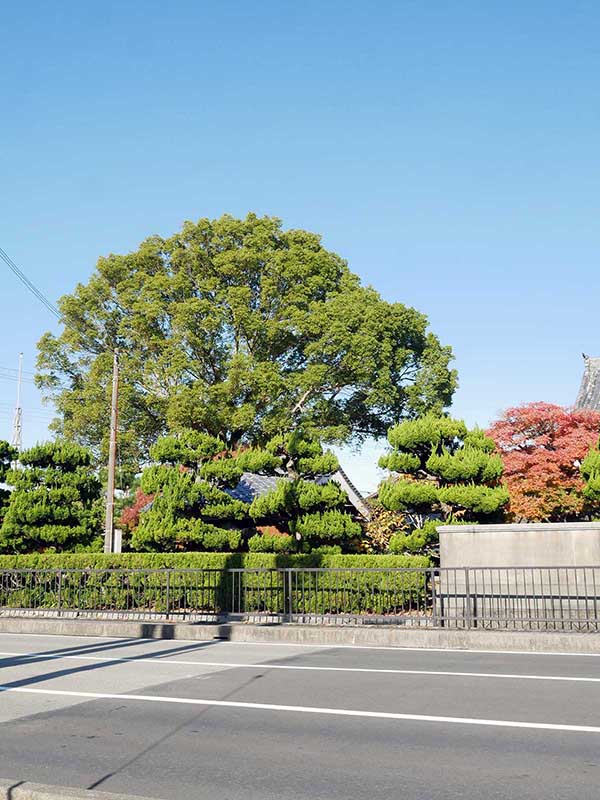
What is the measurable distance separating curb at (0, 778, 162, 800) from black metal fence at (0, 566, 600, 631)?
10738mm

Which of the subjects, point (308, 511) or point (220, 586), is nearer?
point (220, 586)

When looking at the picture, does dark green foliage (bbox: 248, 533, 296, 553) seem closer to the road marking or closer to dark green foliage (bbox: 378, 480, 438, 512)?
dark green foliage (bbox: 378, 480, 438, 512)

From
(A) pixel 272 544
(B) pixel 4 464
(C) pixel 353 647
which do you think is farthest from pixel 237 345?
(C) pixel 353 647

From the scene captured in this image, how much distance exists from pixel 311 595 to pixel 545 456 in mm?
9718

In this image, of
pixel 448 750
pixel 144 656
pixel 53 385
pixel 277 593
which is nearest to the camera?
pixel 448 750

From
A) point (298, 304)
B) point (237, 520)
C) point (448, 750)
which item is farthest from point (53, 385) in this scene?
point (448, 750)

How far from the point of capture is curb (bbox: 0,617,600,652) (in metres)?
13.8

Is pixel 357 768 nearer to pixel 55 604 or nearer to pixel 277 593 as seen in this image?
pixel 277 593

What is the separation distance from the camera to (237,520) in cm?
2469

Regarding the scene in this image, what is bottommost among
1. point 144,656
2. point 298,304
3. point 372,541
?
point 144,656

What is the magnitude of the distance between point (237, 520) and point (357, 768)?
18.8m

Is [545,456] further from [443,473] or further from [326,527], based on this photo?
[326,527]

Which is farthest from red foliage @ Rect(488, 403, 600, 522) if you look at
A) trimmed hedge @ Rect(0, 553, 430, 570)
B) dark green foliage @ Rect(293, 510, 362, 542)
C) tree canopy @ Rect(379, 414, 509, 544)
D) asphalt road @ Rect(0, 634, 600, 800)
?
asphalt road @ Rect(0, 634, 600, 800)

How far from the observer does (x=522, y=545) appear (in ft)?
59.5
